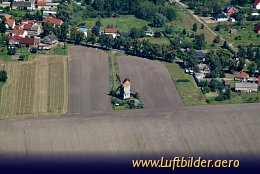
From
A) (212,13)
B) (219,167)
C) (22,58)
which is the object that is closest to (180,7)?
(212,13)

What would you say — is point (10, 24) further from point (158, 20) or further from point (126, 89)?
point (126, 89)

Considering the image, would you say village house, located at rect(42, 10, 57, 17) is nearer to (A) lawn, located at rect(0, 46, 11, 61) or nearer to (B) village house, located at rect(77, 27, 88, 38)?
(B) village house, located at rect(77, 27, 88, 38)

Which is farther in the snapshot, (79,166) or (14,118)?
(14,118)

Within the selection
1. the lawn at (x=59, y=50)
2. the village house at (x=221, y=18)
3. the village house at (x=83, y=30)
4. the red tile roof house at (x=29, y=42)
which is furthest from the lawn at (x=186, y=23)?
the red tile roof house at (x=29, y=42)

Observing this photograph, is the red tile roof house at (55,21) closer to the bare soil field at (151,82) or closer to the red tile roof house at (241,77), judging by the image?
the bare soil field at (151,82)

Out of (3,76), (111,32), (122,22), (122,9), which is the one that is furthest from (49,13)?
(3,76)

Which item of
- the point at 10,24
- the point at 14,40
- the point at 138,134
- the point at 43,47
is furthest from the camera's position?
the point at 10,24

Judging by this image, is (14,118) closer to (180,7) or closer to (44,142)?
(44,142)
